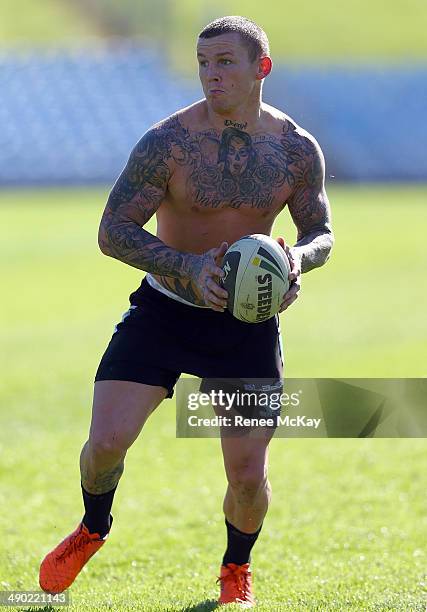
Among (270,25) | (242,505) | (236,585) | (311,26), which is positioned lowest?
(236,585)

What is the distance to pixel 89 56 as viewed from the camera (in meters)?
45.0

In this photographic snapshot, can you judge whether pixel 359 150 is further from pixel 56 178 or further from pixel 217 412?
pixel 217 412

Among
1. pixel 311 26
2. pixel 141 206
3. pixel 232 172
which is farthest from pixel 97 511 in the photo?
pixel 311 26

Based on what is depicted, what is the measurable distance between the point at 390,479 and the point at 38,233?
19401 millimetres

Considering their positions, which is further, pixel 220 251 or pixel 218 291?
pixel 220 251

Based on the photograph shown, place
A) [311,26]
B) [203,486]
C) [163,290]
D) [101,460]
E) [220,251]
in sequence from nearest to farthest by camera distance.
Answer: [220,251] → [101,460] → [163,290] → [203,486] → [311,26]

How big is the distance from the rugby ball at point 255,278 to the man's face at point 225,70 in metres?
0.77

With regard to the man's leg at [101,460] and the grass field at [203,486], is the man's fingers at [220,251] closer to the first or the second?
the man's leg at [101,460]

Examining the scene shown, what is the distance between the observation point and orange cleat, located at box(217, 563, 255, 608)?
20.0ft

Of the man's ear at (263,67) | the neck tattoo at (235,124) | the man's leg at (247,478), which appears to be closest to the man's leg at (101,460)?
the man's leg at (247,478)

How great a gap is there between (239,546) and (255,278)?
5.32ft

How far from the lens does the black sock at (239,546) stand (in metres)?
6.33

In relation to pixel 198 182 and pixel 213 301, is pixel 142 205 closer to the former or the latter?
pixel 198 182

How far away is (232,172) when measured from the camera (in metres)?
6.07
